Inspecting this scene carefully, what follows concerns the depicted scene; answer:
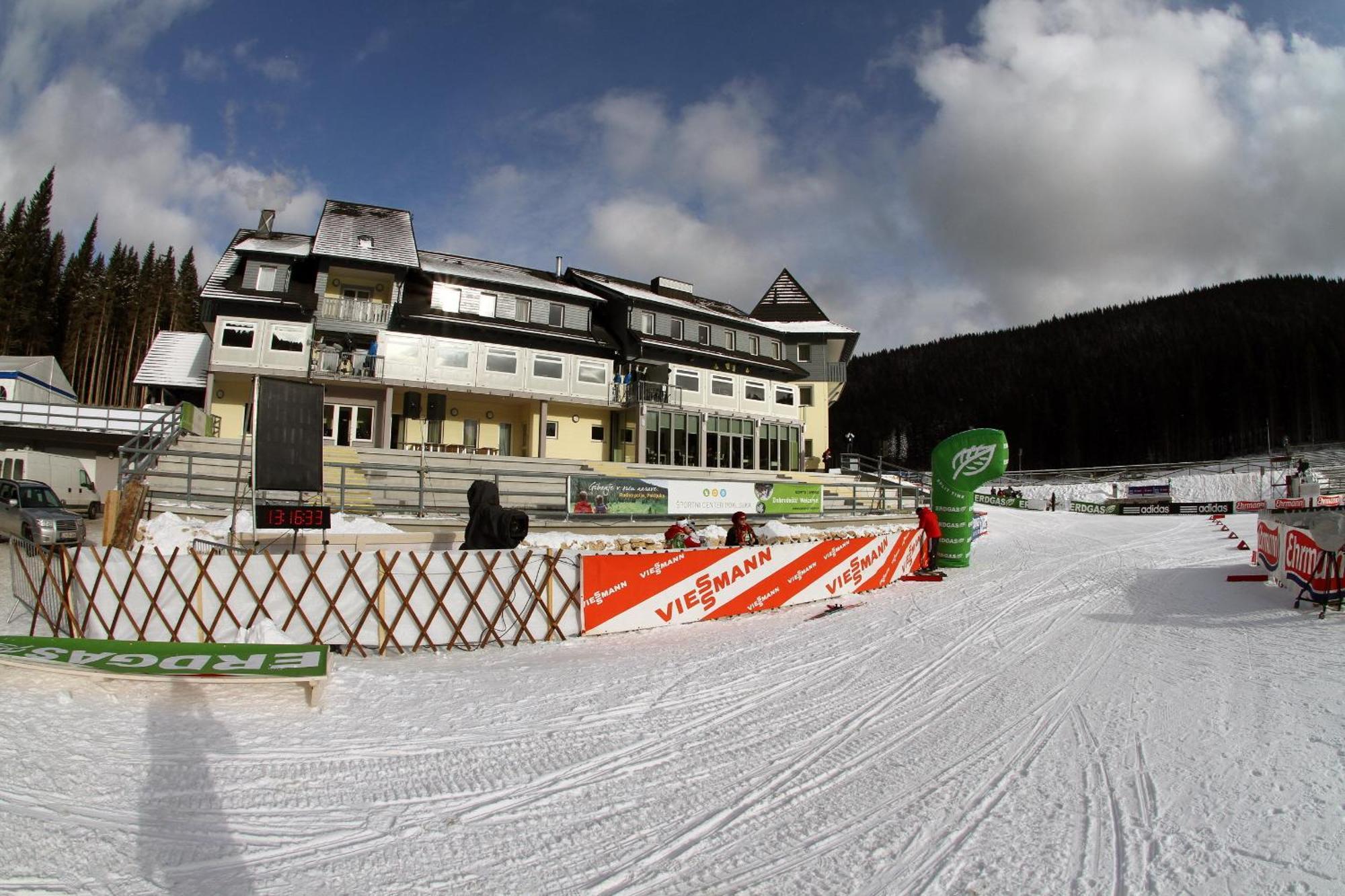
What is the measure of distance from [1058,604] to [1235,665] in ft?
13.6

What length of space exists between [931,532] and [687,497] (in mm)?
6788

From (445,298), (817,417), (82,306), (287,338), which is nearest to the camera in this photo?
(287,338)

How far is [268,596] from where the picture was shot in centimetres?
847

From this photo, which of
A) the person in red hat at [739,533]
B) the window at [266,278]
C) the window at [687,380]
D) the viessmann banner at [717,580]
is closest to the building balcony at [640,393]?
the window at [687,380]

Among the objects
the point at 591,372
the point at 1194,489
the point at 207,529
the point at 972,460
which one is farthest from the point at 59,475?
the point at 1194,489

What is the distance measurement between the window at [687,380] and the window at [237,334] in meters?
17.1

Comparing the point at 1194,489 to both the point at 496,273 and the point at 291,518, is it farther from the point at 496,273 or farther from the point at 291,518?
the point at 291,518

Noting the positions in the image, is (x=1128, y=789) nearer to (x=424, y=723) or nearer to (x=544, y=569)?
(x=424, y=723)

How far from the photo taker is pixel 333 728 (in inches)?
223

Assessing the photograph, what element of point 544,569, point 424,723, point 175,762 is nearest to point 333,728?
point 424,723

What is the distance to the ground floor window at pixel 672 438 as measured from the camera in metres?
29.9

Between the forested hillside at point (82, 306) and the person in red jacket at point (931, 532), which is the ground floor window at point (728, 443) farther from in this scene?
the forested hillside at point (82, 306)

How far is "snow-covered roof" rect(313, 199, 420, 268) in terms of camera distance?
26.1 metres

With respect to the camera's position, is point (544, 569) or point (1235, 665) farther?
point (544, 569)
